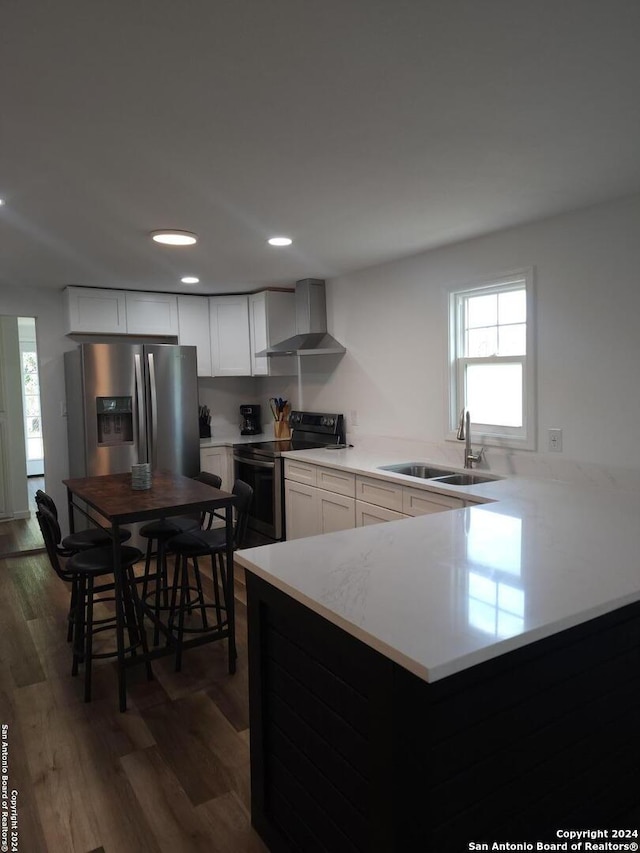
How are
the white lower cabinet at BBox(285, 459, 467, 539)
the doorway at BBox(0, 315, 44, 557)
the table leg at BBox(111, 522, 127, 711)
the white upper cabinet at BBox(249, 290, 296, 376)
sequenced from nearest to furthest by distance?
the table leg at BBox(111, 522, 127, 711) → the white lower cabinet at BBox(285, 459, 467, 539) → the white upper cabinet at BBox(249, 290, 296, 376) → the doorway at BBox(0, 315, 44, 557)

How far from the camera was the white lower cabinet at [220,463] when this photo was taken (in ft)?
16.6

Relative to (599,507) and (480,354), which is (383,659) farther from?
(480,354)

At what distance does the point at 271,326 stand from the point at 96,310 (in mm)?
1501

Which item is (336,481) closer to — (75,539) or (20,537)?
(75,539)

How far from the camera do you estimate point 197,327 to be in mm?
5266

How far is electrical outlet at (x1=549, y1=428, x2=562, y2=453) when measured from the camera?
300cm

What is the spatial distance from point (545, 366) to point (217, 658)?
237 cm

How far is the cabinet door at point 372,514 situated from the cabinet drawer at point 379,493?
26mm

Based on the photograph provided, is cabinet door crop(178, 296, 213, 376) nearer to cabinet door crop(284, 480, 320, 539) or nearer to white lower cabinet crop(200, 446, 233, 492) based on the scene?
white lower cabinet crop(200, 446, 233, 492)

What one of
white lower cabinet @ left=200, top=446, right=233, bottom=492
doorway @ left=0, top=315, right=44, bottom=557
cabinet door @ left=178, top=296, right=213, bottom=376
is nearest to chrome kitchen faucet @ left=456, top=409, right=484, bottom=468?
white lower cabinet @ left=200, top=446, right=233, bottom=492

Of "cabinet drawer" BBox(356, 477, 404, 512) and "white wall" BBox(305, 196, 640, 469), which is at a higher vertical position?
"white wall" BBox(305, 196, 640, 469)

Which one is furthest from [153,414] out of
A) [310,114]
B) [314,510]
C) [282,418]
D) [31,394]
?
[31,394]

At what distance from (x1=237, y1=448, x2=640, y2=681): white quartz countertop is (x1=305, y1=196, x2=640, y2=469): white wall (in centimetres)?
59

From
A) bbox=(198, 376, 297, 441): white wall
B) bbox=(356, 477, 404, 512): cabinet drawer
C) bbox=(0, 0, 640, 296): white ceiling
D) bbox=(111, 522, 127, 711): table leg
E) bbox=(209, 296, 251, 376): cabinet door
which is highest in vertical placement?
bbox=(0, 0, 640, 296): white ceiling
